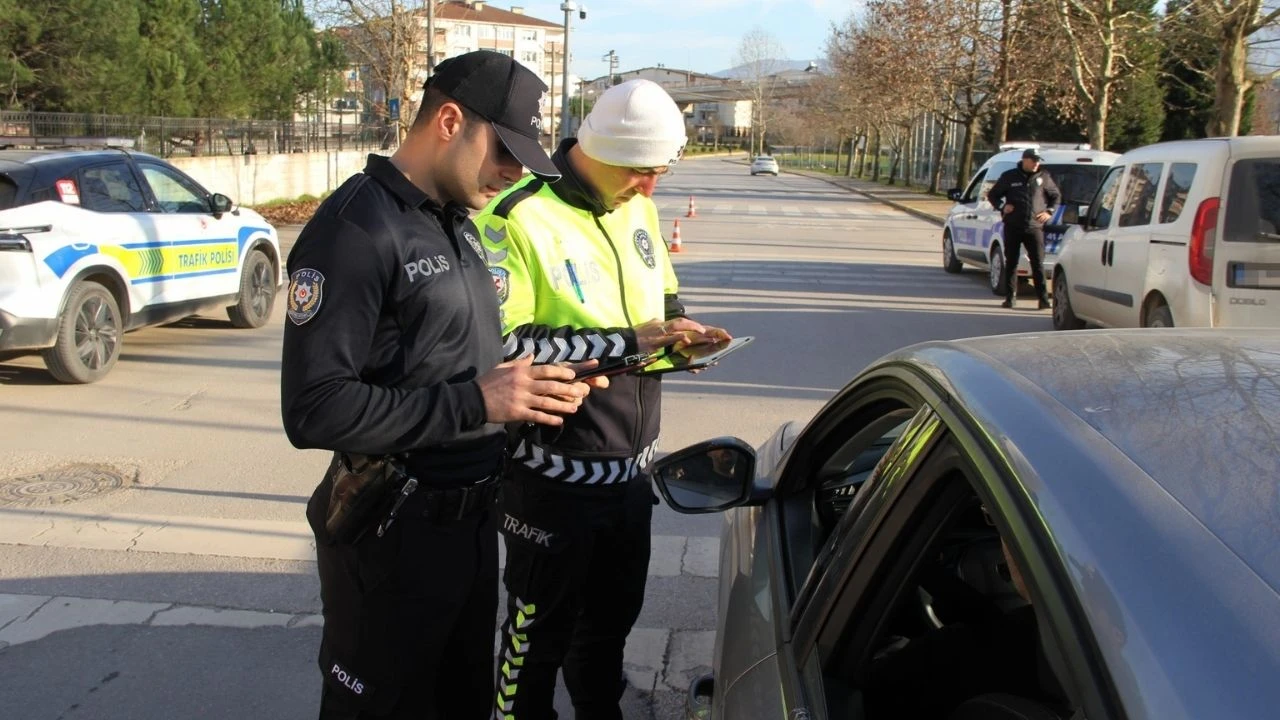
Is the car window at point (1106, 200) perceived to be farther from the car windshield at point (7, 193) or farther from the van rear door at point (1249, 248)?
the car windshield at point (7, 193)

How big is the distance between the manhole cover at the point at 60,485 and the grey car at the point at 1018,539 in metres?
4.12

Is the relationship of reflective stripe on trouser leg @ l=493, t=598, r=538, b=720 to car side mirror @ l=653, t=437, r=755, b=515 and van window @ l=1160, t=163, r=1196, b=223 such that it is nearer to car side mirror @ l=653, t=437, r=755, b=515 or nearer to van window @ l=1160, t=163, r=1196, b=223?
car side mirror @ l=653, t=437, r=755, b=515

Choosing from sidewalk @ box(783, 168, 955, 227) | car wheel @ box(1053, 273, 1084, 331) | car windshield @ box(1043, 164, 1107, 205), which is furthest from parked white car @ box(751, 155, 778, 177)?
car wheel @ box(1053, 273, 1084, 331)

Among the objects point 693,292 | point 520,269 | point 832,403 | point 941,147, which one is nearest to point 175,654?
point 520,269

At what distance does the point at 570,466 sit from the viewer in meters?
2.83

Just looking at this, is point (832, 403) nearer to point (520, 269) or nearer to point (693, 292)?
point (520, 269)

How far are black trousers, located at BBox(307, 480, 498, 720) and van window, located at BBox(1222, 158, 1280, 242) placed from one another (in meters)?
6.44

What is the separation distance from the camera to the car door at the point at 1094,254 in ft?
30.9

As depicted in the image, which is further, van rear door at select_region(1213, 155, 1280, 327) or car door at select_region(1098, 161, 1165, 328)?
car door at select_region(1098, 161, 1165, 328)

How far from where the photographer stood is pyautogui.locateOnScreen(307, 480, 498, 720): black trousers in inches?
89.4

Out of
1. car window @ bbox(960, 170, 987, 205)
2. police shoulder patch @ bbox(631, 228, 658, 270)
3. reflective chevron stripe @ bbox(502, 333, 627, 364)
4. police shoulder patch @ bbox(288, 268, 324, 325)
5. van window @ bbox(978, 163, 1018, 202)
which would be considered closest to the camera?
police shoulder patch @ bbox(288, 268, 324, 325)

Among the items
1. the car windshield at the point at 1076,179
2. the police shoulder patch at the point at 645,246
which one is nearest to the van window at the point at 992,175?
the car windshield at the point at 1076,179

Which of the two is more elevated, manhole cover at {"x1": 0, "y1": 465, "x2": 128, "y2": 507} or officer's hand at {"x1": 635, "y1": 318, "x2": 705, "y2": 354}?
officer's hand at {"x1": 635, "y1": 318, "x2": 705, "y2": 354}

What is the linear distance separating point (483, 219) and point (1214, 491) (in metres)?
1.91
